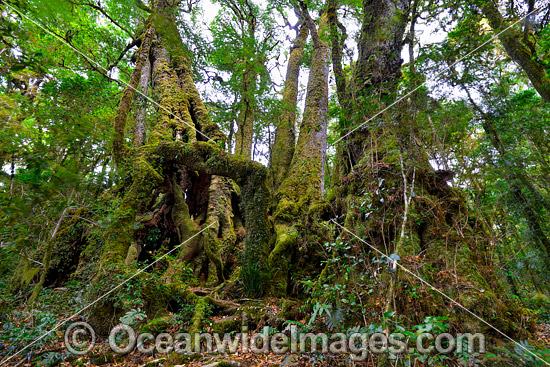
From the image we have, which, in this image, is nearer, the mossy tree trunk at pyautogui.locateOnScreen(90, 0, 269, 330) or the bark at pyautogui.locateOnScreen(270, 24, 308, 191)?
the mossy tree trunk at pyautogui.locateOnScreen(90, 0, 269, 330)

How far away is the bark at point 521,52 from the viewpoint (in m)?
3.47

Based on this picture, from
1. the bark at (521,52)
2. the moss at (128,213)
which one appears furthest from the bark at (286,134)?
the bark at (521,52)

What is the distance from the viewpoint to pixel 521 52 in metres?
3.75

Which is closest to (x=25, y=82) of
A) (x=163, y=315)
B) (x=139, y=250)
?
(x=139, y=250)

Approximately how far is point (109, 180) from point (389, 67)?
4.33 meters

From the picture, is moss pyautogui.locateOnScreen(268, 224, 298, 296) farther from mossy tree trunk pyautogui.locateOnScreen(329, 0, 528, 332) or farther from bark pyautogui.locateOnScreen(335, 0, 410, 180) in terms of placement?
bark pyautogui.locateOnScreen(335, 0, 410, 180)

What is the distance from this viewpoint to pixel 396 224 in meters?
2.75

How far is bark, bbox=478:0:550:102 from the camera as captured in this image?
3471mm

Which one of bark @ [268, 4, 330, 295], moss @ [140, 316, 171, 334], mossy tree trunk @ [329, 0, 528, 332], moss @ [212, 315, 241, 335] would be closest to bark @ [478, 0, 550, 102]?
mossy tree trunk @ [329, 0, 528, 332]

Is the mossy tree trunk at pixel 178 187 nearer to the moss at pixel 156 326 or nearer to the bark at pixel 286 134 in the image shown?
the moss at pixel 156 326

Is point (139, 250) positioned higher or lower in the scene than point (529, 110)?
lower

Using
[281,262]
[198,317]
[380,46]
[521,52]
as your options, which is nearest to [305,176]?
[281,262]

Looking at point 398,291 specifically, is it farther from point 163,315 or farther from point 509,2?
point 509,2

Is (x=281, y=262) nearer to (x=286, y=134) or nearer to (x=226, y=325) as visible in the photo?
(x=226, y=325)
